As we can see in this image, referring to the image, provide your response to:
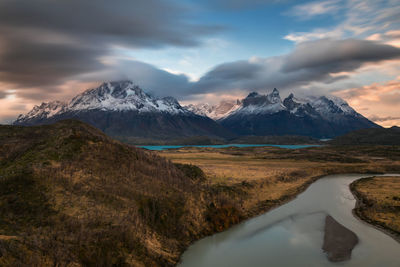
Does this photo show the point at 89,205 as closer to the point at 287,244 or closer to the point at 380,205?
the point at 287,244

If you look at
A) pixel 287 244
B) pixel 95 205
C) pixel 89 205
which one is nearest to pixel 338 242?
pixel 287 244

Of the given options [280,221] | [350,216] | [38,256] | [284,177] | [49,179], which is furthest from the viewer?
[284,177]

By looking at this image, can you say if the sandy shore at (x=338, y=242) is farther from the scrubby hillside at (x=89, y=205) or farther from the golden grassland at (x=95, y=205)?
the scrubby hillside at (x=89, y=205)

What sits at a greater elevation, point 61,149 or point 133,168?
point 61,149

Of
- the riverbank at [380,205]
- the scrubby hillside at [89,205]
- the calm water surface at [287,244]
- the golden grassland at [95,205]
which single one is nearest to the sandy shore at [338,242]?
the calm water surface at [287,244]

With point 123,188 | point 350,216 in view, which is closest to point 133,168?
point 123,188

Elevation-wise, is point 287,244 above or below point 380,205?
below

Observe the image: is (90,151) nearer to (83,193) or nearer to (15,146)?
(83,193)
